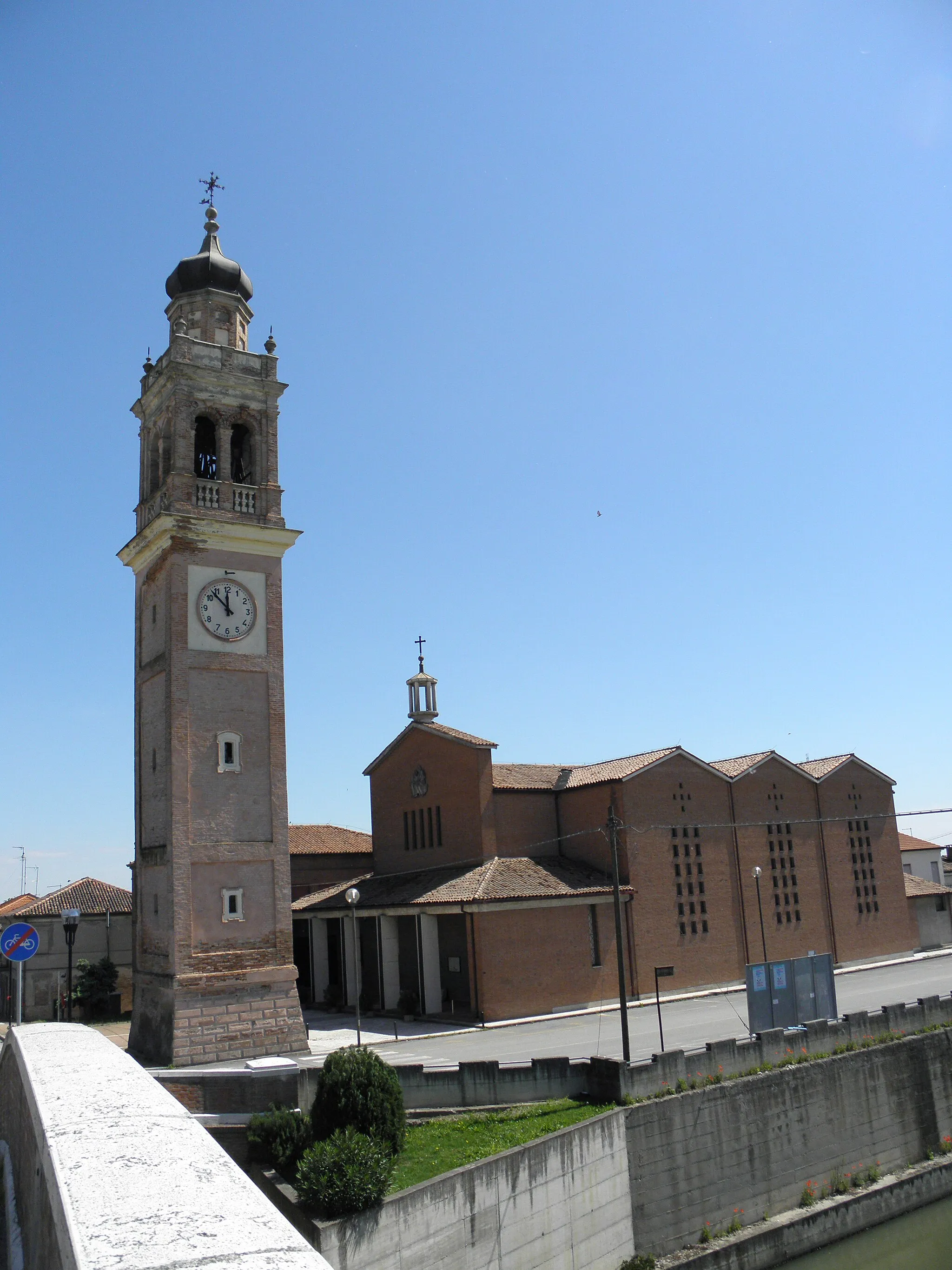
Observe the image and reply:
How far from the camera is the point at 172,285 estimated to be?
104ft

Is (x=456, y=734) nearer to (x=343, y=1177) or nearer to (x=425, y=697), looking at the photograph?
(x=425, y=697)

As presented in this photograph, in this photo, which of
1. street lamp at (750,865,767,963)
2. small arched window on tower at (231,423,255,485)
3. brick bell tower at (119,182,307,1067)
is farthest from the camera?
street lamp at (750,865,767,963)

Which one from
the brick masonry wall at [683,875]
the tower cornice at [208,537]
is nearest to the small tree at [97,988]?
the tower cornice at [208,537]

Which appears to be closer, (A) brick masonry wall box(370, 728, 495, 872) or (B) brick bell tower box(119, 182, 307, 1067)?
(B) brick bell tower box(119, 182, 307, 1067)

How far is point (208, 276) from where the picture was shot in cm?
3144

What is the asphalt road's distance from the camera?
25719 millimetres

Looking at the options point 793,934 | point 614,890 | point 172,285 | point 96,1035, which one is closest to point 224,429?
point 172,285

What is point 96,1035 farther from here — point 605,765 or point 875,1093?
point 605,765

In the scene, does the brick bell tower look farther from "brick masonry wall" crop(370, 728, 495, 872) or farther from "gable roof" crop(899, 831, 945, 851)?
"gable roof" crop(899, 831, 945, 851)

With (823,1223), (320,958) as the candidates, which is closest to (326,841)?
(320,958)

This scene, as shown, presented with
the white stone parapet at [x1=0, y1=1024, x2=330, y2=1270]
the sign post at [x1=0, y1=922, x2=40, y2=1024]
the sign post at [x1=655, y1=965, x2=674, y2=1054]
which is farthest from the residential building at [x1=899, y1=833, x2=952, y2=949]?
the white stone parapet at [x1=0, y1=1024, x2=330, y2=1270]

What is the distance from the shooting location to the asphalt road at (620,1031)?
2572cm

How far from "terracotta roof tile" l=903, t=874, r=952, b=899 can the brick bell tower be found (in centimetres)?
3519

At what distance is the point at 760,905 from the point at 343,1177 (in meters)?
30.5
